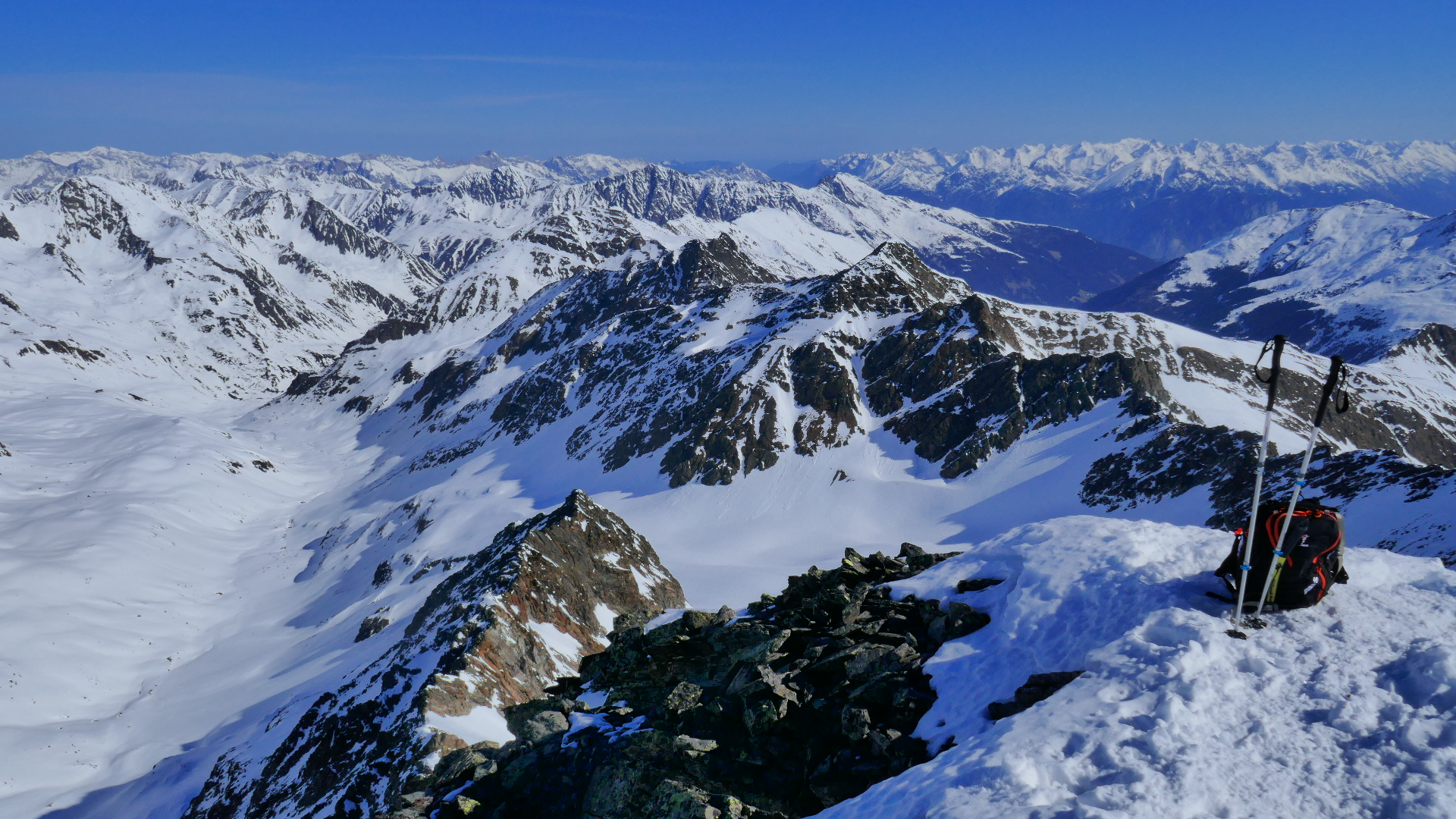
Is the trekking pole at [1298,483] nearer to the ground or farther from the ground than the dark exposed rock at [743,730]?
farther from the ground

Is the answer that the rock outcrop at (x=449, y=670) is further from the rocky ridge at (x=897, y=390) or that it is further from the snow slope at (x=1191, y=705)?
the rocky ridge at (x=897, y=390)

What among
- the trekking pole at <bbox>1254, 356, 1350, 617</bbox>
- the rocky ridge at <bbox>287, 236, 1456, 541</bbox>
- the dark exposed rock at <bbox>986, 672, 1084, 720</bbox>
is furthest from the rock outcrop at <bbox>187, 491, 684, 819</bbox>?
the rocky ridge at <bbox>287, 236, 1456, 541</bbox>

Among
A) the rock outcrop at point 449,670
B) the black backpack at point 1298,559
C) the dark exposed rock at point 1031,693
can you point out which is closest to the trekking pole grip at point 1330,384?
the black backpack at point 1298,559

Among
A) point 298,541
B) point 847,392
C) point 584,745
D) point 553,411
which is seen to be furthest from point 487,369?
point 584,745

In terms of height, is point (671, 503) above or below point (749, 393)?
below

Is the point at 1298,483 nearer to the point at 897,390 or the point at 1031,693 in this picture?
the point at 1031,693

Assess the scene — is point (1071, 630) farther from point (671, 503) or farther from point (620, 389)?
point (620, 389)

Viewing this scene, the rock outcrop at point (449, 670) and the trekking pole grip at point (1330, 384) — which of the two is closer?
the trekking pole grip at point (1330, 384)
